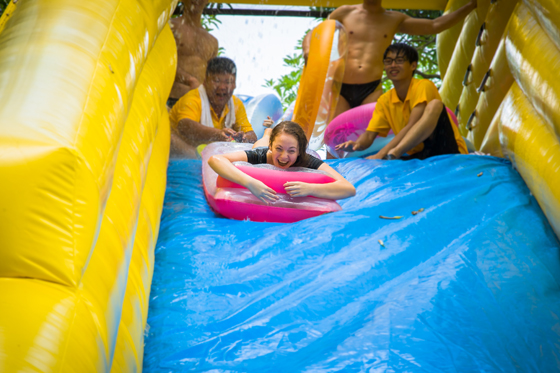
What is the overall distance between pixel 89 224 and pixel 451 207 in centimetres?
128

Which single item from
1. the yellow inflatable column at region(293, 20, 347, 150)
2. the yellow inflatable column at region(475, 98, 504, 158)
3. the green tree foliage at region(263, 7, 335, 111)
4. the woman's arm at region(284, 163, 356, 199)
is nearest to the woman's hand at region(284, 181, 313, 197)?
the woman's arm at region(284, 163, 356, 199)

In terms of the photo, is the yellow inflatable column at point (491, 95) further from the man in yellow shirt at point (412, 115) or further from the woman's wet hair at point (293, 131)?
the woman's wet hair at point (293, 131)

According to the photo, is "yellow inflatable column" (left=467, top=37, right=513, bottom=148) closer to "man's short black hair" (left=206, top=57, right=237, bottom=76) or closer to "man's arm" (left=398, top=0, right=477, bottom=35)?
"man's arm" (left=398, top=0, right=477, bottom=35)

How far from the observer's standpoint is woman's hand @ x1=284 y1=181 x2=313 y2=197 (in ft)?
5.82

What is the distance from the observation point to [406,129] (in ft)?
8.55

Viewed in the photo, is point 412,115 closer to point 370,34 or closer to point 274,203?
point 370,34

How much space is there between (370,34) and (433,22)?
1.58ft

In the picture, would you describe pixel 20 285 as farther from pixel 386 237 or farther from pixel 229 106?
pixel 229 106

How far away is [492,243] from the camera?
4.57 ft

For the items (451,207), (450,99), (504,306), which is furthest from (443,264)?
(450,99)

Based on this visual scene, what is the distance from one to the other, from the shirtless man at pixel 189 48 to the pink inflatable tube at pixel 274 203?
1.67 metres

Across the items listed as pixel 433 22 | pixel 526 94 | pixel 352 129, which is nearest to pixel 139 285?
pixel 526 94

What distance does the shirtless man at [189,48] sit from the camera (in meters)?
3.36

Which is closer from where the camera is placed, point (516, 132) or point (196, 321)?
point (196, 321)
